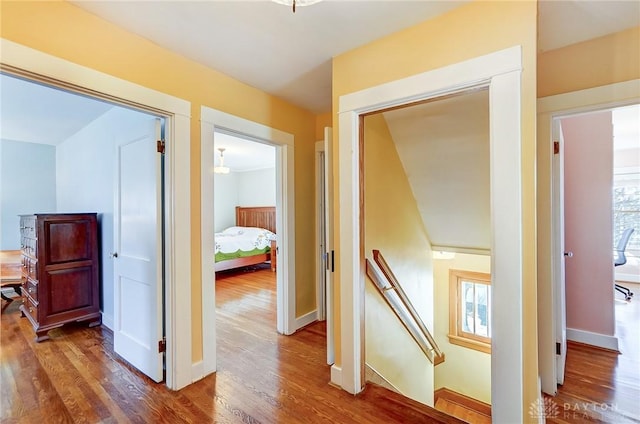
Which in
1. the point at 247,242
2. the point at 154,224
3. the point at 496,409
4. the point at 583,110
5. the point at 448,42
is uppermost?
the point at 448,42

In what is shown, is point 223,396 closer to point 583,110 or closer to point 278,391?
point 278,391

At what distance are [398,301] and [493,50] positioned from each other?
85.7 inches

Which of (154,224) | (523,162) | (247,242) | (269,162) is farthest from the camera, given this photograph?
(269,162)

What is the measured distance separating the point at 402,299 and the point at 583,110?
201cm

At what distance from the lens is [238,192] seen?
301 inches

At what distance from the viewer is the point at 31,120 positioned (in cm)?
319

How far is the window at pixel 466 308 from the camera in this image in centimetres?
409

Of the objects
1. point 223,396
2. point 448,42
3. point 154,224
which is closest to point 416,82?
point 448,42

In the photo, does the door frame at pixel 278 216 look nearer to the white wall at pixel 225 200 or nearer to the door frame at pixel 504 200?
the door frame at pixel 504 200

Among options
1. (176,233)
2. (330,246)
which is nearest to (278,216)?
(330,246)

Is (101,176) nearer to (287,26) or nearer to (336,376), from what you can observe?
(287,26)

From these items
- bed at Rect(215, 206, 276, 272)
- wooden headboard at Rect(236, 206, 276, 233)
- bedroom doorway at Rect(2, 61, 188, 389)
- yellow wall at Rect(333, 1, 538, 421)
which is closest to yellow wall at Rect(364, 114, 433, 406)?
yellow wall at Rect(333, 1, 538, 421)

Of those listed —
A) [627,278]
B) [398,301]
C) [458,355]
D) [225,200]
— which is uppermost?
[225,200]

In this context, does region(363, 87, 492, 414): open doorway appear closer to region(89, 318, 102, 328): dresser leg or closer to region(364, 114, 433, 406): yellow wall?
region(364, 114, 433, 406): yellow wall
